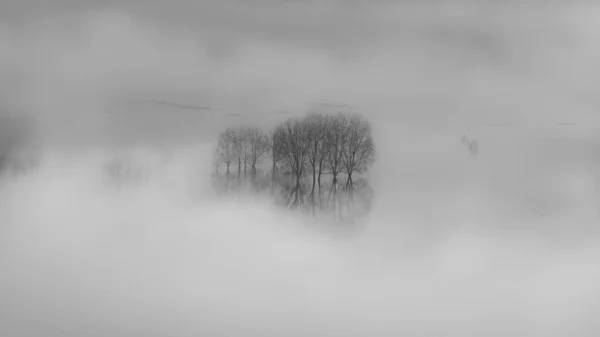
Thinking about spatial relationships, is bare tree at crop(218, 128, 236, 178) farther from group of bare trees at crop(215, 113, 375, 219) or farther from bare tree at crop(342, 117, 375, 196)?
bare tree at crop(342, 117, 375, 196)

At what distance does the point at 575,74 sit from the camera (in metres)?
2.14

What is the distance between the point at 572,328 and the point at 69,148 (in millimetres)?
2003

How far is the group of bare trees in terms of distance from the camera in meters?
1.92

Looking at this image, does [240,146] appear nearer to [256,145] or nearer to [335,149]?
[256,145]

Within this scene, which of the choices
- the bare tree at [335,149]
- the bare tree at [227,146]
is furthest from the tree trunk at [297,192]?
the bare tree at [227,146]

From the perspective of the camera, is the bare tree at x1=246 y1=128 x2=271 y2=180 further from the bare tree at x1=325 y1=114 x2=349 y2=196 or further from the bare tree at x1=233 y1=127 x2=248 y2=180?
the bare tree at x1=325 y1=114 x2=349 y2=196

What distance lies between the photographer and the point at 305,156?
6.41 ft

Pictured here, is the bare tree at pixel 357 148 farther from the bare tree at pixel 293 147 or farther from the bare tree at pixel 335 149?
the bare tree at pixel 293 147

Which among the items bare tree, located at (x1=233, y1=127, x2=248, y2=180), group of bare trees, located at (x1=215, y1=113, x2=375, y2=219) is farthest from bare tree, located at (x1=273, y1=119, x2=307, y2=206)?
bare tree, located at (x1=233, y1=127, x2=248, y2=180)

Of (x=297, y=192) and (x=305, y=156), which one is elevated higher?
→ (x=305, y=156)

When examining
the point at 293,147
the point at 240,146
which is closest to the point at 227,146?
the point at 240,146

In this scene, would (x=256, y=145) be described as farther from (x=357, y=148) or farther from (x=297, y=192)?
(x=357, y=148)

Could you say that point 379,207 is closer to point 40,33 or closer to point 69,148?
point 69,148

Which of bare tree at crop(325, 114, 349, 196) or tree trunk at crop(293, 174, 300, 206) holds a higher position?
bare tree at crop(325, 114, 349, 196)
